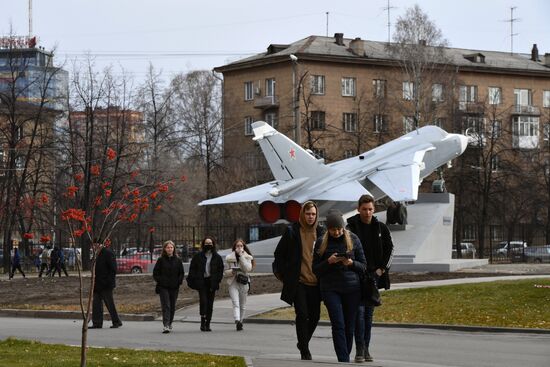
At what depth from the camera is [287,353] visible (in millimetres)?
15688

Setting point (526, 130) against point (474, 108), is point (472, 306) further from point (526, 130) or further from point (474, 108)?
point (526, 130)

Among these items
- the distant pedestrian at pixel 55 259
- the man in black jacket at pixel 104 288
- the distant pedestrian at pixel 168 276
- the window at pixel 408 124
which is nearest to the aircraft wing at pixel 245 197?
the distant pedestrian at pixel 55 259

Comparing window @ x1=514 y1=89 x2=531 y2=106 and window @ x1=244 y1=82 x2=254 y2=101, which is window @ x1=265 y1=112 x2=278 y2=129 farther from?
window @ x1=514 y1=89 x2=531 y2=106

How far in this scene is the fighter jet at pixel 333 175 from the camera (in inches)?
1468

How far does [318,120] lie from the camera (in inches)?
2982

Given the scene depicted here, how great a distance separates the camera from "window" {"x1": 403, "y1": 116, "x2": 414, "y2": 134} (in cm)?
7044

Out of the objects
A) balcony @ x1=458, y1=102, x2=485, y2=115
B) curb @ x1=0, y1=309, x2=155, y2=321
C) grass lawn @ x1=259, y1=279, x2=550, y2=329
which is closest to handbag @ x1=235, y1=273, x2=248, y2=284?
grass lawn @ x1=259, y1=279, x2=550, y2=329

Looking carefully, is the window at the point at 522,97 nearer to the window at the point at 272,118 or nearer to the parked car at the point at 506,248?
the window at the point at 272,118

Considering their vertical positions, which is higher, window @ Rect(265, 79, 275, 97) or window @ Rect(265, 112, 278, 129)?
window @ Rect(265, 79, 275, 97)

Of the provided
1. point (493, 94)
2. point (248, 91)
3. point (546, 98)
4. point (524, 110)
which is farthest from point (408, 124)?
point (546, 98)

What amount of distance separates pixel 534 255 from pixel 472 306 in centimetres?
3183

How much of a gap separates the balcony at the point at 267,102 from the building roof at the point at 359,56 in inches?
106

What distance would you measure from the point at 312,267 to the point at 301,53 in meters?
66.2

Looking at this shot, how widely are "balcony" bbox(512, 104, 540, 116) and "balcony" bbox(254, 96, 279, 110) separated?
19.4 m
